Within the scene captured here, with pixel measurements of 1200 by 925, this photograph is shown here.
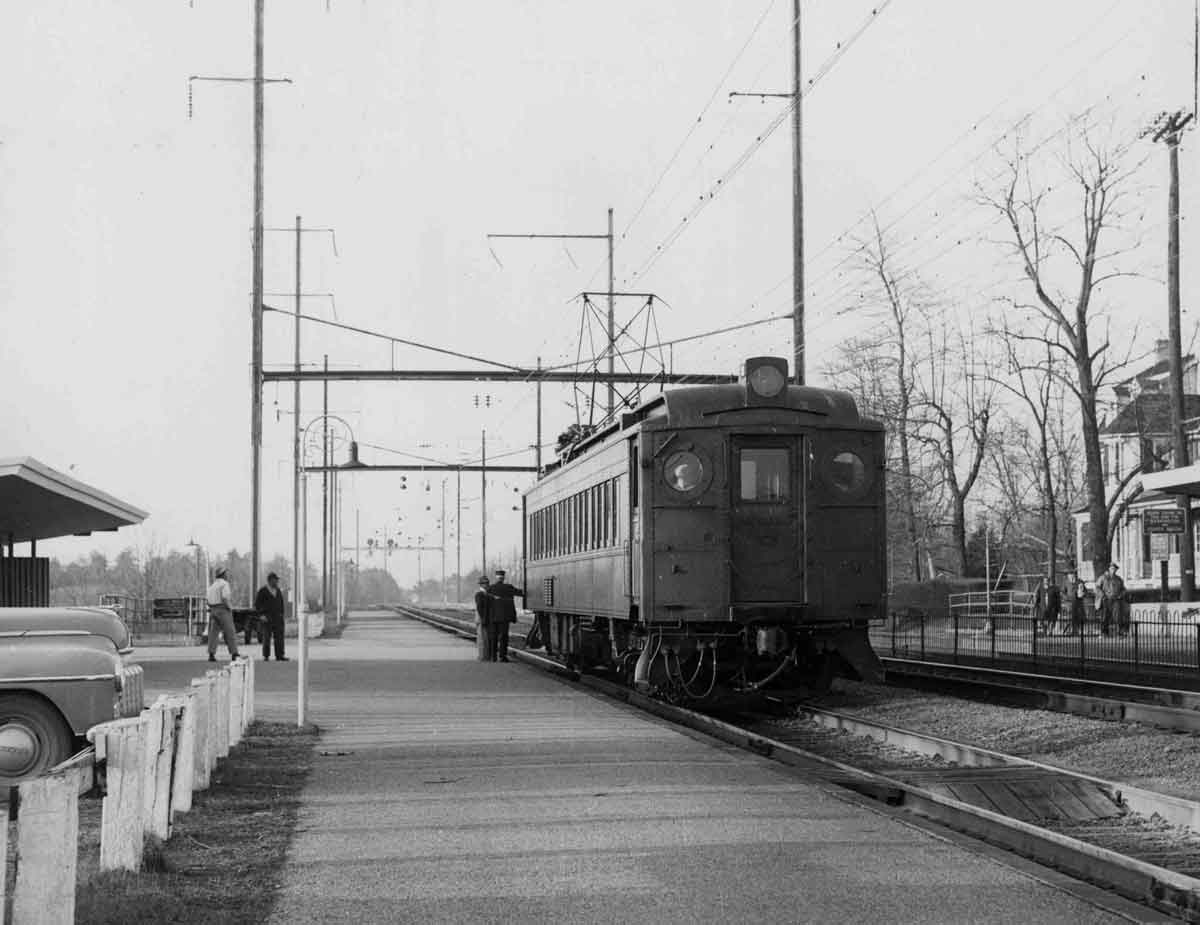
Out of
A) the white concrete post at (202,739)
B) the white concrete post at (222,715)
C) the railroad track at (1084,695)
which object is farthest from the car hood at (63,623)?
the railroad track at (1084,695)

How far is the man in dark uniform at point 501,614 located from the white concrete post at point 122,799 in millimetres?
22392

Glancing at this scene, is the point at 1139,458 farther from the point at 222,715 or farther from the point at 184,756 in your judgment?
the point at 184,756

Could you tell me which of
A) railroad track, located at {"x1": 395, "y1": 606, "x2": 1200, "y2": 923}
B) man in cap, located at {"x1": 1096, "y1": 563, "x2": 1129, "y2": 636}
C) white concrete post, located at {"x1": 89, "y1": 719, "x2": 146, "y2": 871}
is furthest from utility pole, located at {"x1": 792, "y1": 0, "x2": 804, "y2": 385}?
white concrete post, located at {"x1": 89, "y1": 719, "x2": 146, "y2": 871}

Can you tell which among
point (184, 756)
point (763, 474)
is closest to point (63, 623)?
point (184, 756)

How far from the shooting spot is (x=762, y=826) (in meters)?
9.60

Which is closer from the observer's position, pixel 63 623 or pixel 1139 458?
pixel 63 623

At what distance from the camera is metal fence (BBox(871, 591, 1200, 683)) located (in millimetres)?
25219

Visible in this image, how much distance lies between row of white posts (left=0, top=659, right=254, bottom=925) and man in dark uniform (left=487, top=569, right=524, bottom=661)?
55.9ft

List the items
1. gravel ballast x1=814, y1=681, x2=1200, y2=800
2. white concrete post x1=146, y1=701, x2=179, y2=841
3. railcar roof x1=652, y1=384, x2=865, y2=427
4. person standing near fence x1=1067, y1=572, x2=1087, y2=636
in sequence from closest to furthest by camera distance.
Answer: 1. white concrete post x1=146, y1=701, x2=179, y2=841
2. gravel ballast x1=814, y1=681, x2=1200, y2=800
3. railcar roof x1=652, y1=384, x2=865, y2=427
4. person standing near fence x1=1067, y1=572, x2=1087, y2=636

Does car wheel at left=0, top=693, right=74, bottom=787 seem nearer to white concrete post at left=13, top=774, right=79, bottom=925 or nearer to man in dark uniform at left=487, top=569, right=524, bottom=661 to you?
white concrete post at left=13, top=774, right=79, bottom=925

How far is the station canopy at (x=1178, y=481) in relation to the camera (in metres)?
27.8

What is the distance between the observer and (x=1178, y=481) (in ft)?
94.0

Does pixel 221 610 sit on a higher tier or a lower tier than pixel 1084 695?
higher

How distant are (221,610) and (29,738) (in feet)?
57.2
